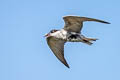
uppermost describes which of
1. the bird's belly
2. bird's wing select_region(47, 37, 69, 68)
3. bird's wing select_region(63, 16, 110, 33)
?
bird's wing select_region(63, 16, 110, 33)

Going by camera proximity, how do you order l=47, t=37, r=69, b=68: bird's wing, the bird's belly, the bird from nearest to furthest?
the bird, the bird's belly, l=47, t=37, r=69, b=68: bird's wing

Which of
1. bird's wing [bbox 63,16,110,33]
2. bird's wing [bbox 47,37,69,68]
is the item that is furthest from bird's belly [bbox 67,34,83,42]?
bird's wing [bbox 47,37,69,68]

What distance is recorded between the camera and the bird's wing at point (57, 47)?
81.1 ft

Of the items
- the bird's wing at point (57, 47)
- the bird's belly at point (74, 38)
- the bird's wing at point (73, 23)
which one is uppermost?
the bird's wing at point (73, 23)

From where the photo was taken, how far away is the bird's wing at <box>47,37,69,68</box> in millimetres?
24719

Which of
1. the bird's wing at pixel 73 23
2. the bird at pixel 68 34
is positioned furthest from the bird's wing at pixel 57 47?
the bird's wing at pixel 73 23

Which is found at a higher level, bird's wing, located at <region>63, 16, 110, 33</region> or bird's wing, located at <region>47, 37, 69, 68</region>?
bird's wing, located at <region>63, 16, 110, 33</region>

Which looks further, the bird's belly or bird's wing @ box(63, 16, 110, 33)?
the bird's belly

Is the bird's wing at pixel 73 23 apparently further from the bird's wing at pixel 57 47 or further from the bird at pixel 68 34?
the bird's wing at pixel 57 47

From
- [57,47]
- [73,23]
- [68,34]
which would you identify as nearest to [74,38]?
[68,34]

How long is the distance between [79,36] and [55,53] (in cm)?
336

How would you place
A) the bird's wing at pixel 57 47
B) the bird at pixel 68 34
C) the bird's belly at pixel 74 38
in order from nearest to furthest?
the bird at pixel 68 34, the bird's belly at pixel 74 38, the bird's wing at pixel 57 47

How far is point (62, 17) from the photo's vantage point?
2209 cm

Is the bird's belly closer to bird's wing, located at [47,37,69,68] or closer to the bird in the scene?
the bird
